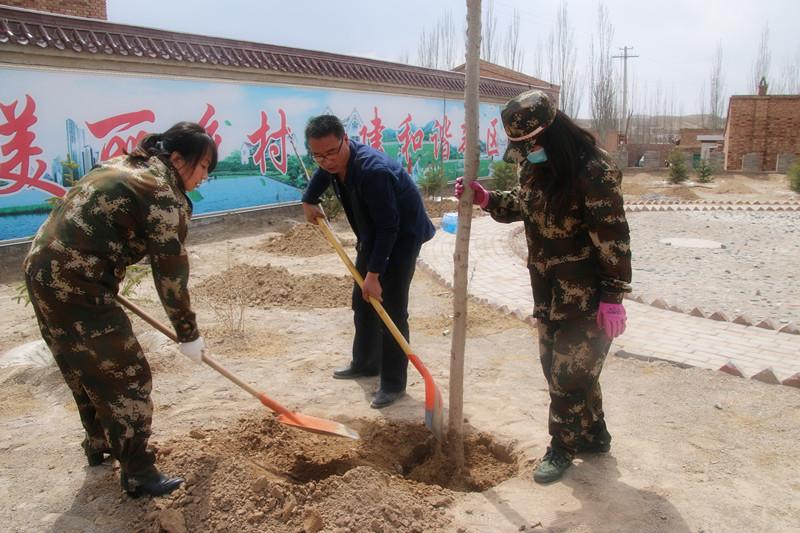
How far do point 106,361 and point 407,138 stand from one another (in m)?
13.1

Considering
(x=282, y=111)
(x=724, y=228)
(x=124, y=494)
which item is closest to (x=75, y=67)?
(x=282, y=111)

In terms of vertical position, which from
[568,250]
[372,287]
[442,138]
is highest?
[442,138]

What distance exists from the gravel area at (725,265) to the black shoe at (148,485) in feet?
15.8

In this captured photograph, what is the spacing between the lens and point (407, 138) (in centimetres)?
1495

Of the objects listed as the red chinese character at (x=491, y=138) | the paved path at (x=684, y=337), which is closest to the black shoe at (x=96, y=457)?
the paved path at (x=684, y=337)

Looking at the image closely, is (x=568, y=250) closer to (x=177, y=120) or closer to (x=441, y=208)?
(x=177, y=120)

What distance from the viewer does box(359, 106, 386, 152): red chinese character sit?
13.5m

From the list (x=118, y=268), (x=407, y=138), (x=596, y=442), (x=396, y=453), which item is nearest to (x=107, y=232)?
(x=118, y=268)

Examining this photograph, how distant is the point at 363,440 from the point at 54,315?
163cm

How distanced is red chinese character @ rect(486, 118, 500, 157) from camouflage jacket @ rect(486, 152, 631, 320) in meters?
17.0

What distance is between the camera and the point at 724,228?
1098 centimetres

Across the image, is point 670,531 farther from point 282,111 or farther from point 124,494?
point 282,111

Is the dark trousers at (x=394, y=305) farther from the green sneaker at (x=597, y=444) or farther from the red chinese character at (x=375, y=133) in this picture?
the red chinese character at (x=375, y=133)

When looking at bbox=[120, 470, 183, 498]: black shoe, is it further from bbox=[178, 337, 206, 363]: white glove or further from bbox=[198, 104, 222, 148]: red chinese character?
bbox=[198, 104, 222, 148]: red chinese character
